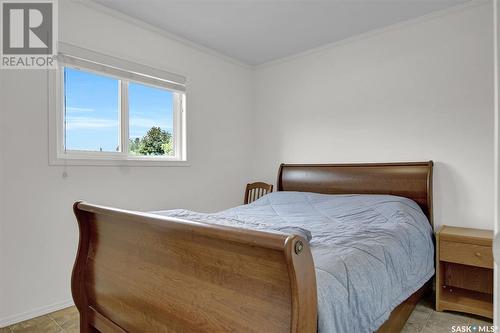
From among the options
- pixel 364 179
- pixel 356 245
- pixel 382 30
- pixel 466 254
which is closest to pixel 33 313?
pixel 356 245

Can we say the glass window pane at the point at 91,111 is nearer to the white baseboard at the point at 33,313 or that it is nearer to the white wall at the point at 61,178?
the white wall at the point at 61,178

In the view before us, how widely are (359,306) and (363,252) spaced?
32cm

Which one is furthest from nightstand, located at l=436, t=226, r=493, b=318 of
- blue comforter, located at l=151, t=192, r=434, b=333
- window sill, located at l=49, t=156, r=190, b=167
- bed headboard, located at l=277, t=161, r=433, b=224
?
window sill, located at l=49, t=156, r=190, b=167

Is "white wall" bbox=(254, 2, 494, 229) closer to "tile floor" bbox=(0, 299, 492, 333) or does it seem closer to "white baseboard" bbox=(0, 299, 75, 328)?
"tile floor" bbox=(0, 299, 492, 333)

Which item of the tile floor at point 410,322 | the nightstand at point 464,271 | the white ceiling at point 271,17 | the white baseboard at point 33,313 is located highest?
the white ceiling at point 271,17

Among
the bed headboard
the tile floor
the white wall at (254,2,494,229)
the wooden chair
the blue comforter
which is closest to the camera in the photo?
the blue comforter

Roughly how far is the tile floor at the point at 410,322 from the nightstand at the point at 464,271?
7cm

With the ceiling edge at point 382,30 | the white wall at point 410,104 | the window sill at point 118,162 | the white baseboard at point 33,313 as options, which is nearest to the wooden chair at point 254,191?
the white wall at point 410,104

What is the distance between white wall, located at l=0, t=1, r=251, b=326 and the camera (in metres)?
2.17

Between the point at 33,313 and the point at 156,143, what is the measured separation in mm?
1710

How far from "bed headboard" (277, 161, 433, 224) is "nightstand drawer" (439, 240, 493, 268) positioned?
14.0 inches

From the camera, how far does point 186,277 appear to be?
1299 millimetres

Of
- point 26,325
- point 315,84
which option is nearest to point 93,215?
point 26,325

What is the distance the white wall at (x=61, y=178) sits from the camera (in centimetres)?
217
